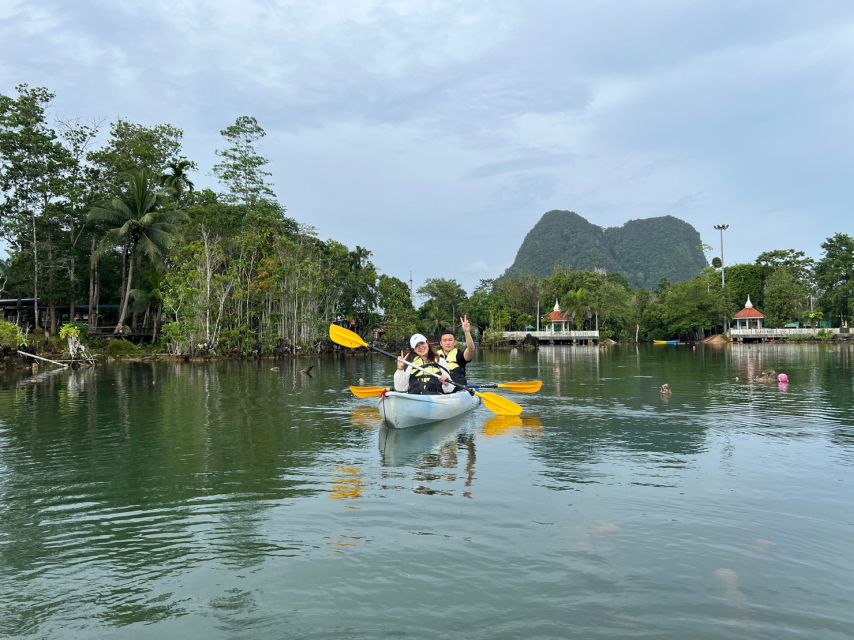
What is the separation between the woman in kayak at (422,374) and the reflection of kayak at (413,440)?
779 millimetres

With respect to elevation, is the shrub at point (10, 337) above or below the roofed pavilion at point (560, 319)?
below

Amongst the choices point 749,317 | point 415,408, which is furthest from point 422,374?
point 749,317

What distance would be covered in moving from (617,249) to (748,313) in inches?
3971

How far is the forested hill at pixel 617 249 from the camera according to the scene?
491 feet

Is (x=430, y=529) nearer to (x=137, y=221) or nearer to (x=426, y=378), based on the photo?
(x=426, y=378)

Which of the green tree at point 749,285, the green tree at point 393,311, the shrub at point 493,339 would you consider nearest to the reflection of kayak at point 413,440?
the green tree at point 393,311

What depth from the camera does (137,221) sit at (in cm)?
3881

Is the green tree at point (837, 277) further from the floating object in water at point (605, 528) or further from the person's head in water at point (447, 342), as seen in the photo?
the floating object in water at point (605, 528)

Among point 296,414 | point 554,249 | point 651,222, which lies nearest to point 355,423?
point 296,414

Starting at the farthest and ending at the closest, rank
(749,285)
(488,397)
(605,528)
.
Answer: (749,285), (488,397), (605,528)

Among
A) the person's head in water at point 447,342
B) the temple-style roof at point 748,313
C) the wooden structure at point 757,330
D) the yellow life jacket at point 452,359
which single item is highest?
the temple-style roof at point 748,313

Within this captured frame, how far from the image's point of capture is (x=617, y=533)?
20.2ft

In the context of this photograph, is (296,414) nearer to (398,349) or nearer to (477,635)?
(477,635)

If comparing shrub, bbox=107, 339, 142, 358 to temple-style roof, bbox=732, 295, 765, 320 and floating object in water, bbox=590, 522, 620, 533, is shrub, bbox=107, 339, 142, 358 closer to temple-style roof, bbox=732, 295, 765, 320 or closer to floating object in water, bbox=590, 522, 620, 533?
floating object in water, bbox=590, 522, 620, 533
